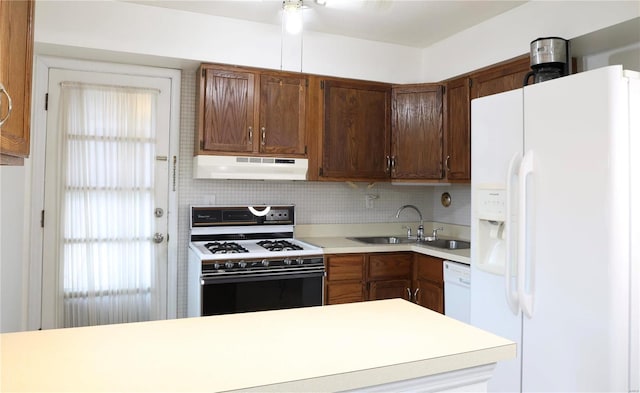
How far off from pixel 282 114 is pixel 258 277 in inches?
49.0

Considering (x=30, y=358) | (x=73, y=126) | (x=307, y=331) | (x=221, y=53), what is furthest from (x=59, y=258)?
(x=307, y=331)

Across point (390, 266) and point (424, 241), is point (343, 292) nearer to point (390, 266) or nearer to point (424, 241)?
point (390, 266)

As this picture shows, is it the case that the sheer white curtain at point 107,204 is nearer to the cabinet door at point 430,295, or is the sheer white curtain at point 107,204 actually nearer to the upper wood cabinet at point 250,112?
the upper wood cabinet at point 250,112

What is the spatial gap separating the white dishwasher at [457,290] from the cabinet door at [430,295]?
61 millimetres

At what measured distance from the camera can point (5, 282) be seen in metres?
2.57

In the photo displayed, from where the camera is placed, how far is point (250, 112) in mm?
3230

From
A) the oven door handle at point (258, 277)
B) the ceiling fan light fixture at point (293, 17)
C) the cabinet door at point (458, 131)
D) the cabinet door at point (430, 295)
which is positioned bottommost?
the cabinet door at point (430, 295)

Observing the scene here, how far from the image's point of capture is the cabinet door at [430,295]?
3066 mm

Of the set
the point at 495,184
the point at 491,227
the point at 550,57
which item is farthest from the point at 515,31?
the point at 491,227

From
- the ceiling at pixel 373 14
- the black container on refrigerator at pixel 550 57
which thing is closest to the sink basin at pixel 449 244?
the black container on refrigerator at pixel 550 57

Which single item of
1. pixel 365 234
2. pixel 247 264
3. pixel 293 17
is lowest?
pixel 247 264

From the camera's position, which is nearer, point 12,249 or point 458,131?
point 12,249

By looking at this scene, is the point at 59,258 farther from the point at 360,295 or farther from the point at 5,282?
the point at 360,295

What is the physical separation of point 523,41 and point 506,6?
0.26 meters
